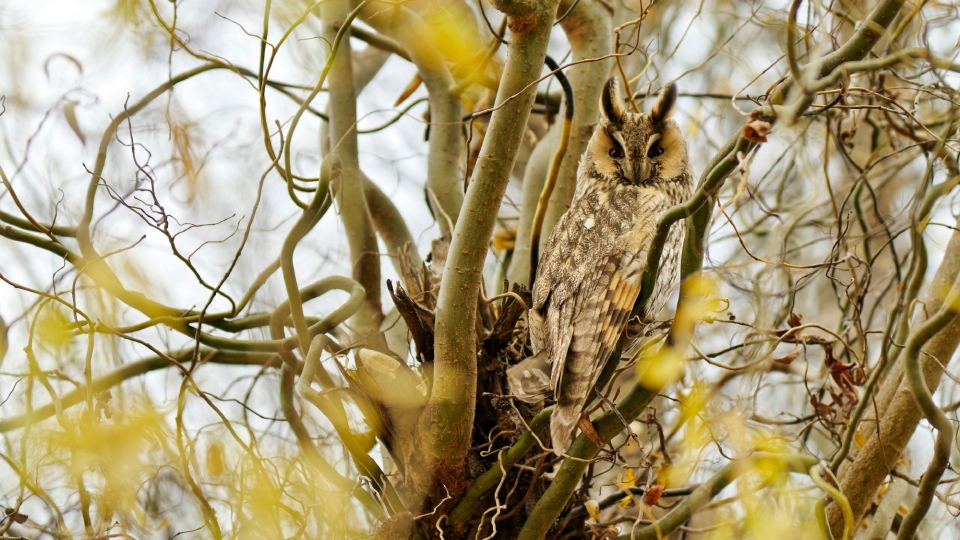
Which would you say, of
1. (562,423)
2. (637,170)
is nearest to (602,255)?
(637,170)

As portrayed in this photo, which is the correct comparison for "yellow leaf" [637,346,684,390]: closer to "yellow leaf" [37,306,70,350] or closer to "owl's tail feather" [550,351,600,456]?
"owl's tail feather" [550,351,600,456]

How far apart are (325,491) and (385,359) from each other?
435 millimetres

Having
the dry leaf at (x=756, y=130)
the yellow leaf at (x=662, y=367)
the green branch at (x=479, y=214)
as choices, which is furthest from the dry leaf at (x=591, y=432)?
the dry leaf at (x=756, y=130)

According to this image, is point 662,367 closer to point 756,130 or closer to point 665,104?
point 756,130

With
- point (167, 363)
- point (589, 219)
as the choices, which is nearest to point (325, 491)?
point (167, 363)

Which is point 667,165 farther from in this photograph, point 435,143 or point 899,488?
point 899,488

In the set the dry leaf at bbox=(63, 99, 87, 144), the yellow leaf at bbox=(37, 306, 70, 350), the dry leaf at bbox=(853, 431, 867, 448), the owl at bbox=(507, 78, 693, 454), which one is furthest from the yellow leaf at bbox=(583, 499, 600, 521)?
the dry leaf at bbox=(63, 99, 87, 144)

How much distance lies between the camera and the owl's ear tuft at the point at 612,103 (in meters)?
2.70

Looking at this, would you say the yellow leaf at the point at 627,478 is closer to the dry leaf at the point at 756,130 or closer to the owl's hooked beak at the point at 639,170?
the owl's hooked beak at the point at 639,170

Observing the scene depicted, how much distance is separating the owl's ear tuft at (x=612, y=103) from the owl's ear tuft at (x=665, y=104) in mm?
110

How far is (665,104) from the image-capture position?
2.65 metres

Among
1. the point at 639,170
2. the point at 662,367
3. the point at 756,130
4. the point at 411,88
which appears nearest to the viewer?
the point at 756,130

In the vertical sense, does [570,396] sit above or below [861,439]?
above

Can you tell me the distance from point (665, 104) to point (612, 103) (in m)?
0.17
